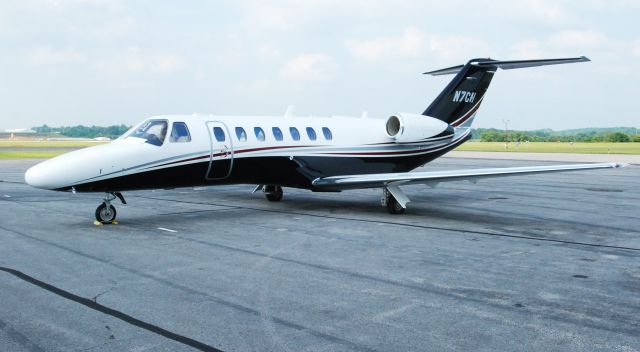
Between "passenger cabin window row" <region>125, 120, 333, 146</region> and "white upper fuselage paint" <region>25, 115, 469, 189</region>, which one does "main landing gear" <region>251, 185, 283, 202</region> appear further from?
"passenger cabin window row" <region>125, 120, 333, 146</region>

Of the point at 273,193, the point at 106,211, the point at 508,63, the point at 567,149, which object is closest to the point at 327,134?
the point at 273,193

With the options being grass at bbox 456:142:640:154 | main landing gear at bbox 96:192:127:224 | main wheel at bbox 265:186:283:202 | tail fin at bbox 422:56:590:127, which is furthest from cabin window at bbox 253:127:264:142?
grass at bbox 456:142:640:154

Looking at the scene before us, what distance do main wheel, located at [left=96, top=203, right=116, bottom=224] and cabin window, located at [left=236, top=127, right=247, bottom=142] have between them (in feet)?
10.9

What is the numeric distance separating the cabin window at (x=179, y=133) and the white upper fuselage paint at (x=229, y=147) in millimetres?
76

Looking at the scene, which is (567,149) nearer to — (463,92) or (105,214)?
(463,92)

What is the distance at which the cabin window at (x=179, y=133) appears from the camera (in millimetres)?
12633

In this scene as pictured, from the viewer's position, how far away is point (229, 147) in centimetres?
1360

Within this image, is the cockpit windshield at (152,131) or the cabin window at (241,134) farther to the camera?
the cabin window at (241,134)

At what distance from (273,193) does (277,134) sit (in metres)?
2.26

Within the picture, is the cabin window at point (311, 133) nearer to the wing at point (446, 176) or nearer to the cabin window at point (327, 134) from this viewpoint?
the cabin window at point (327, 134)

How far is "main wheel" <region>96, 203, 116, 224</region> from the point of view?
12023 mm

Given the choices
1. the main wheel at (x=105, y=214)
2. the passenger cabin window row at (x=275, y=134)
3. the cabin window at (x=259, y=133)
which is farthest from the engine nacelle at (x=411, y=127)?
the main wheel at (x=105, y=214)

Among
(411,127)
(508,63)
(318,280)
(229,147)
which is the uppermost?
(508,63)

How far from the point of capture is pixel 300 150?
1502cm
